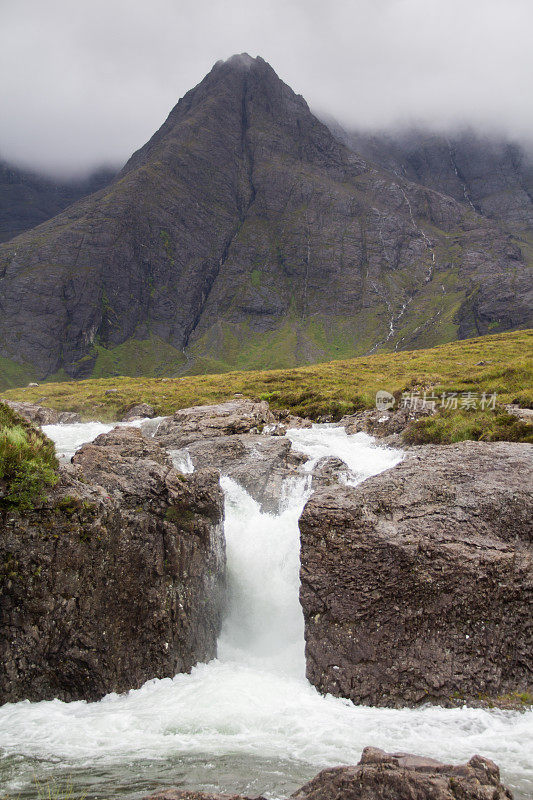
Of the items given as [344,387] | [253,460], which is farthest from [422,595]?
[344,387]

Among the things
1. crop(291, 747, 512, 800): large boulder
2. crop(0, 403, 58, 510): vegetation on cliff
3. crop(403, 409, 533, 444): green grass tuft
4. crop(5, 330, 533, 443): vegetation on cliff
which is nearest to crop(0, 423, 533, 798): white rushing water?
crop(291, 747, 512, 800): large boulder

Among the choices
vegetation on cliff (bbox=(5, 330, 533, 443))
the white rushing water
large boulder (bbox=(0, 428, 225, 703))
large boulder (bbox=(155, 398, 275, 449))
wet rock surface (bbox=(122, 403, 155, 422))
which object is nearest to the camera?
the white rushing water

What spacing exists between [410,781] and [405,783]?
8 centimetres

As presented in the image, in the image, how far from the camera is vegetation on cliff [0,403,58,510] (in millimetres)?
13508

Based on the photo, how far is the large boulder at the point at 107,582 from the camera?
13.3 metres

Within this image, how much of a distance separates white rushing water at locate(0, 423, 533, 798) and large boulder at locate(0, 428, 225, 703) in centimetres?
76

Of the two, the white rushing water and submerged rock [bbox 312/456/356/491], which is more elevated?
submerged rock [bbox 312/456/356/491]

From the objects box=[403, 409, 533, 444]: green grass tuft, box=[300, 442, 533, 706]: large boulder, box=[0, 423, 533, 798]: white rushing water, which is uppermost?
box=[403, 409, 533, 444]: green grass tuft

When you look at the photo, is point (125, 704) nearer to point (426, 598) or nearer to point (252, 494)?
point (426, 598)

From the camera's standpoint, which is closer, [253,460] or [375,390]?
[253,460]

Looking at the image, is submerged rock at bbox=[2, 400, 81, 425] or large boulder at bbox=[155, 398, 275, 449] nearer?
large boulder at bbox=[155, 398, 275, 449]

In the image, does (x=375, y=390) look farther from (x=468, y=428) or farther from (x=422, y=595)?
(x=422, y=595)

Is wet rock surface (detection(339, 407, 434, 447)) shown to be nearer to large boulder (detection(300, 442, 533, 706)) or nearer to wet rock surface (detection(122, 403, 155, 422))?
large boulder (detection(300, 442, 533, 706))

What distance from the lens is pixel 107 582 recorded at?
14.8 m
